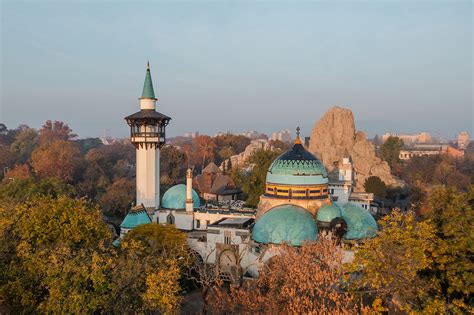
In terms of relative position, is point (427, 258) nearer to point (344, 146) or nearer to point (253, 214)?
point (253, 214)

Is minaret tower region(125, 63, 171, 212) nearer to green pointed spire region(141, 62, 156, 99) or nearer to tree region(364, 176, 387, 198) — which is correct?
green pointed spire region(141, 62, 156, 99)

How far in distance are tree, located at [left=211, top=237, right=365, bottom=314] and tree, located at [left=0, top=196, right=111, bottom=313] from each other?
4.89m

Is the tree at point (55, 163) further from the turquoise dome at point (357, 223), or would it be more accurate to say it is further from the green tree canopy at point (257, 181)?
the turquoise dome at point (357, 223)

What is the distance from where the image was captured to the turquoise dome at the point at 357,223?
1077 inches

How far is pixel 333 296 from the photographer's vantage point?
14.0 meters

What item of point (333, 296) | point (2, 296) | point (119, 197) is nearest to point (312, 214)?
point (333, 296)

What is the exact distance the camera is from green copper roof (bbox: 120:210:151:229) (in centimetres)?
3105

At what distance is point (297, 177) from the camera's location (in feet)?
97.3

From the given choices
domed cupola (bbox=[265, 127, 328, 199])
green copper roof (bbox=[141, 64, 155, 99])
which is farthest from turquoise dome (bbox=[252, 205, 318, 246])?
green copper roof (bbox=[141, 64, 155, 99])

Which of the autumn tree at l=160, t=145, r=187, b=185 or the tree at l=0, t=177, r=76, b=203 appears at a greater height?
the autumn tree at l=160, t=145, r=187, b=185

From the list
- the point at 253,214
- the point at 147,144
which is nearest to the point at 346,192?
the point at 253,214

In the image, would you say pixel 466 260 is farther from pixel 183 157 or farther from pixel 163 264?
pixel 183 157

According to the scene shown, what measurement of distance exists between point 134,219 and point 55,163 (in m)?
29.9

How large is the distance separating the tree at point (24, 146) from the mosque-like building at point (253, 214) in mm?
47535
